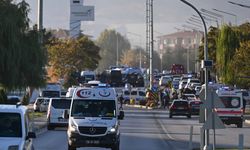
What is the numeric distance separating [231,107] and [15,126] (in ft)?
111

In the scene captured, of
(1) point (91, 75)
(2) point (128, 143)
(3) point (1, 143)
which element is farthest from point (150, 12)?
(3) point (1, 143)

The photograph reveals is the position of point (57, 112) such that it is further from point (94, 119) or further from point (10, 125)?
point (10, 125)

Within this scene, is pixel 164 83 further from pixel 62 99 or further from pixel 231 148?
pixel 231 148

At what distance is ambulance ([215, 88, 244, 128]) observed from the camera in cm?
5019

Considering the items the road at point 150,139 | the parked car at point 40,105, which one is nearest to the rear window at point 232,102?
the road at point 150,139

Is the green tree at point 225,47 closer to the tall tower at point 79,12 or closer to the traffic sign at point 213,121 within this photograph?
the traffic sign at point 213,121

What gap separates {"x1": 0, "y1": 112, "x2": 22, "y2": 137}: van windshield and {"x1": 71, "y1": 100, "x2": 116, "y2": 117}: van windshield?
997 cm

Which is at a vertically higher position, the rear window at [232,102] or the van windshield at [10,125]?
the van windshield at [10,125]

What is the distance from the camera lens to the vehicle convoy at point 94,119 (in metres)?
27.1

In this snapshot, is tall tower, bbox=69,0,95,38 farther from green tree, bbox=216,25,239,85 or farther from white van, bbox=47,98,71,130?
white van, bbox=47,98,71,130

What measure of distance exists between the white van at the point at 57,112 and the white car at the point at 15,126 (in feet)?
87.0

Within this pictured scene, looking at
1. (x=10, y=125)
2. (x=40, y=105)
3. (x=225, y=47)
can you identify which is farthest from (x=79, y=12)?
(x=10, y=125)

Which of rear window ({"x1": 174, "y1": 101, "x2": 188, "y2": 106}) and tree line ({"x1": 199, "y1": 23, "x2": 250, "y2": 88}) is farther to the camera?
tree line ({"x1": 199, "y1": 23, "x2": 250, "y2": 88})

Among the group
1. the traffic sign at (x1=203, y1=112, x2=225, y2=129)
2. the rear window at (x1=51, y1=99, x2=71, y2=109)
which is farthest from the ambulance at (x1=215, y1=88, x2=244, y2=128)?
the traffic sign at (x1=203, y1=112, x2=225, y2=129)
